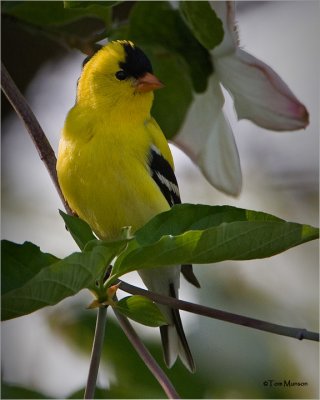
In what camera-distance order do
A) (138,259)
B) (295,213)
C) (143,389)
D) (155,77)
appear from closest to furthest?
(138,259), (143,389), (155,77), (295,213)

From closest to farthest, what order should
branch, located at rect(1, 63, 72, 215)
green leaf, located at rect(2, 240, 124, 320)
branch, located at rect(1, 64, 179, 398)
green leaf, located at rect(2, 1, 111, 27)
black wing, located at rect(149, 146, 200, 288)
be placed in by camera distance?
green leaf, located at rect(2, 240, 124, 320) < branch, located at rect(1, 64, 179, 398) < branch, located at rect(1, 63, 72, 215) < green leaf, located at rect(2, 1, 111, 27) < black wing, located at rect(149, 146, 200, 288)

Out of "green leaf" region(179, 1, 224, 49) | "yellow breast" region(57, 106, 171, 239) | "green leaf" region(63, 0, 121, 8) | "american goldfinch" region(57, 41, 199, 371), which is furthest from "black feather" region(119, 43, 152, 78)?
"green leaf" region(63, 0, 121, 8)

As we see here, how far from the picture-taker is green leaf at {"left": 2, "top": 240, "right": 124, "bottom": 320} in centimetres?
98

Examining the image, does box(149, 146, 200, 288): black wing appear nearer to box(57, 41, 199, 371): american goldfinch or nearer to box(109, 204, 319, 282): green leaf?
box(57, 41, 199, 371): american goldfinch

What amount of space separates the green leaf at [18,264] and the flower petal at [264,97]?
2.01 ft

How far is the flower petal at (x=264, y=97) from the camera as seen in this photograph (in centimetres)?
145

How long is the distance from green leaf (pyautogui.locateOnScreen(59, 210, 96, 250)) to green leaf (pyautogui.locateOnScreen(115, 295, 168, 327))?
0.40ft

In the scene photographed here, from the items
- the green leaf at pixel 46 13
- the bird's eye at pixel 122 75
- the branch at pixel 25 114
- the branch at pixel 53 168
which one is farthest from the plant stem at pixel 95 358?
the bird's eye at pixel 122 75

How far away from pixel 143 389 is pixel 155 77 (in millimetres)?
744

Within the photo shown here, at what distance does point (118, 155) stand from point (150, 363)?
2.64ft

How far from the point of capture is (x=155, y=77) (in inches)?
71.7

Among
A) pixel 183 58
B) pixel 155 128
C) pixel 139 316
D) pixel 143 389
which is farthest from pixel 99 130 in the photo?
Answer: pixel 139 316

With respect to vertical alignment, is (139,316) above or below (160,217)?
below

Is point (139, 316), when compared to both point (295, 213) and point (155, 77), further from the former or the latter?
point (295, 213)
